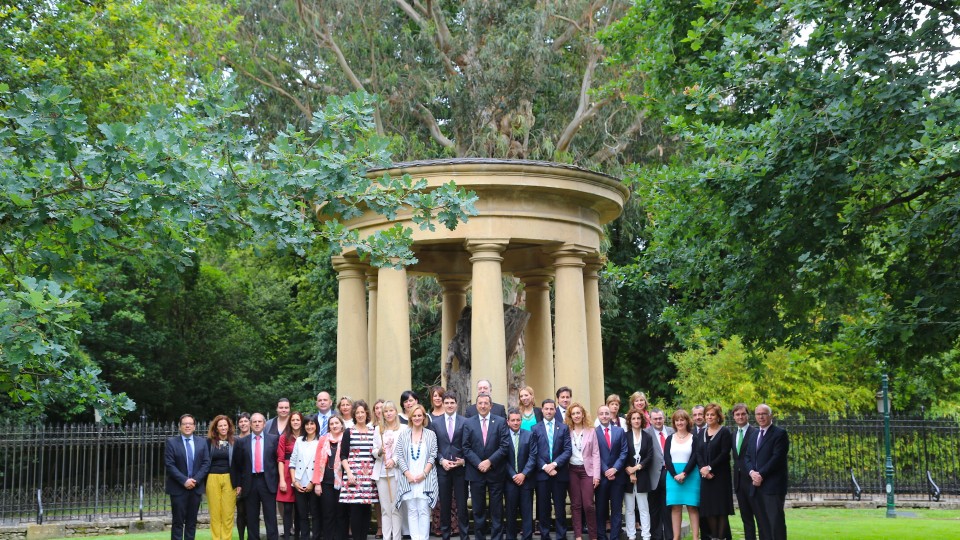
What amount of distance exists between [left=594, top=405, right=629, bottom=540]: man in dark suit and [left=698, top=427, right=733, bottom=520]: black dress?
1067 mm

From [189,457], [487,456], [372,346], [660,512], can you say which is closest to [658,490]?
[660,512]

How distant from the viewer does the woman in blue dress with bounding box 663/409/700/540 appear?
1327cm

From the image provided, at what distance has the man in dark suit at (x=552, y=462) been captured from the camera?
13352 millimetres

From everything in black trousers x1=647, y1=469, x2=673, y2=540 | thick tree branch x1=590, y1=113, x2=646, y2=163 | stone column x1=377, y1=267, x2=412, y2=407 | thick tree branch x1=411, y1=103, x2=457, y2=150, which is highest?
thick tree branch x1=411, y1=103, x2=457, y2=150

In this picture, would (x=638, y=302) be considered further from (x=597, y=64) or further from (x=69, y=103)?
(x=69, y=103)

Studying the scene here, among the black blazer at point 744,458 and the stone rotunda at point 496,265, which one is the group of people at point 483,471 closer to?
the black blazer at point 744,458

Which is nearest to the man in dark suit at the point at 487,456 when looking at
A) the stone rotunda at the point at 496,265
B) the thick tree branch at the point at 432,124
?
the stone rotunda at the point at 496,265

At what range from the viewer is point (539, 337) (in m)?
21.4

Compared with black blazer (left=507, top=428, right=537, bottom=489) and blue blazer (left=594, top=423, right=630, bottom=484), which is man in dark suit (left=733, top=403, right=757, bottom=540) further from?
black blazer (left=507, top=428, right=537, bottom=489)

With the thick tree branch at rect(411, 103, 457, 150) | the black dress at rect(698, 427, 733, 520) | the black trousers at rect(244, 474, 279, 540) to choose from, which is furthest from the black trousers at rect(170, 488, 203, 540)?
the thick tree branch at rect(411, 103, 457, 150)

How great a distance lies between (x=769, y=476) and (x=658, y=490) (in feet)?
5.42

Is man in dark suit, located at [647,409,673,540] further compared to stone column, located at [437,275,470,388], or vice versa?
stone column, located at [437,275,470,388]

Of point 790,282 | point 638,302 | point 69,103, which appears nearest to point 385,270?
point 790,282

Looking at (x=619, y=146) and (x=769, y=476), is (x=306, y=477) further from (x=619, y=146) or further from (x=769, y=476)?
(x=619, y=146)
